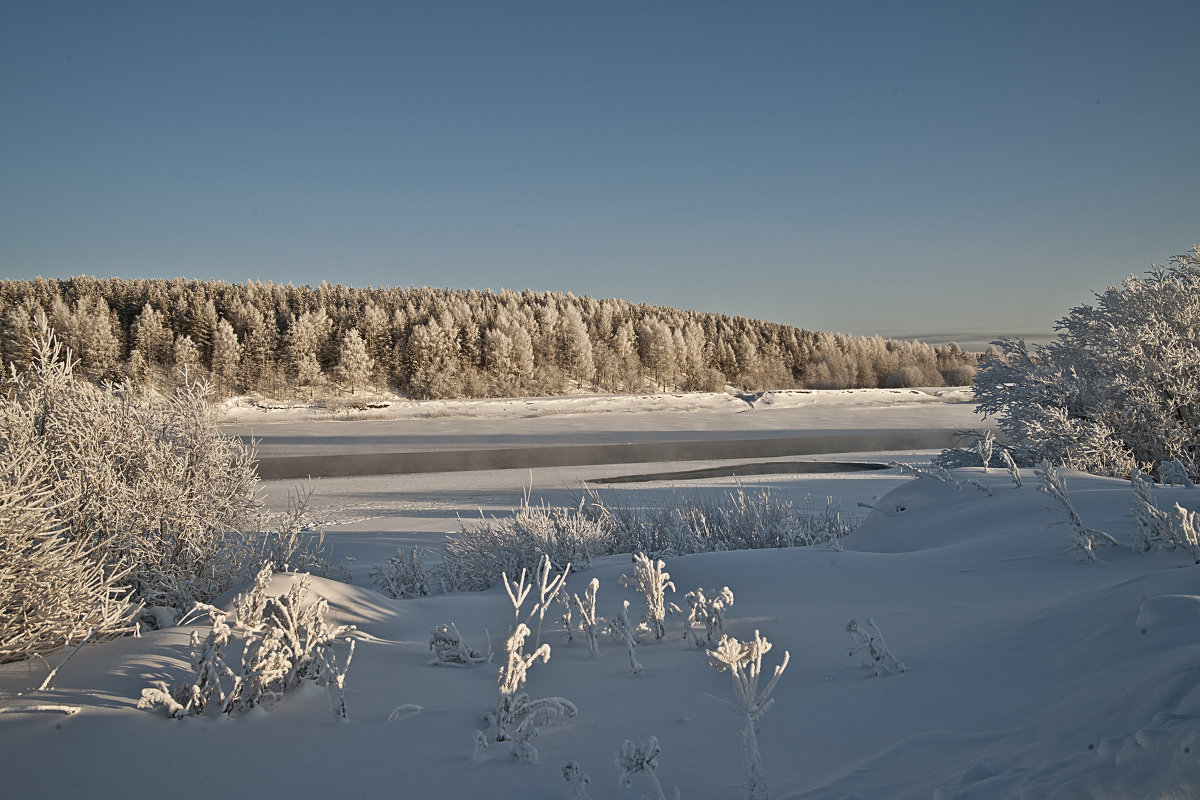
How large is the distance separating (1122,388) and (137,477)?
29.9 feet

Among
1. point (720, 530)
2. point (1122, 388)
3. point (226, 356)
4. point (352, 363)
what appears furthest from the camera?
point (352, 363)

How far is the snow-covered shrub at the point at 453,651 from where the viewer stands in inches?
119

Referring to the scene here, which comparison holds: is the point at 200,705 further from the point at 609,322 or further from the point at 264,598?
the point at 609,322

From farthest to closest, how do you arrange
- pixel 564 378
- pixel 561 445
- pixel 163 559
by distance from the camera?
pixel 564 378 → pixel 561 445 → pixel 163 559

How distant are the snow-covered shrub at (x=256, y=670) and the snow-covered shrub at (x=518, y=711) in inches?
23.4

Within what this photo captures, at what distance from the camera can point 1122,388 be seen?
7.48m

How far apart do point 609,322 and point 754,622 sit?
4420 cm

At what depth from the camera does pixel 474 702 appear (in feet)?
8.31

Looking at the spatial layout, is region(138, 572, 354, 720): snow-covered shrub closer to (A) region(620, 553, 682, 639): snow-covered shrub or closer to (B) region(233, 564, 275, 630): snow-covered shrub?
(B) region(233, 564, 275, 630): snow-covered shrub

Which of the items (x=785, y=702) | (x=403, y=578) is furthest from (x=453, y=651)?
(x=403, y=578)

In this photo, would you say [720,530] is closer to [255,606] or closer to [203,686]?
[255,606]

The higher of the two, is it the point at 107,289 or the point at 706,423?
the point at 107,289

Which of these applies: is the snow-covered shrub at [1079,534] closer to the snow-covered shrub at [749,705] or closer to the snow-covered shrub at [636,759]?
the snow-covered shrub at [749,705]

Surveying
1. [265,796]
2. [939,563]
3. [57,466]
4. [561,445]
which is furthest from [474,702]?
[561,445]
